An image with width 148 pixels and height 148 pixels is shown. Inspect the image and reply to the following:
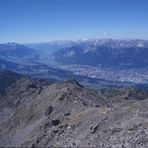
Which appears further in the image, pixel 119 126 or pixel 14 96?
pixel 14 96

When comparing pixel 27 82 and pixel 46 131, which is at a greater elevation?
pixel 46 131

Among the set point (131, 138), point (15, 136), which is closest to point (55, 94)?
point (15, 136)

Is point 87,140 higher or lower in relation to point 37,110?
higher

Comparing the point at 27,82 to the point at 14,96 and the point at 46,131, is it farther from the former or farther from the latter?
the point at 46,131

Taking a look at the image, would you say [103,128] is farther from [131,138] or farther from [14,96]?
[14,96]

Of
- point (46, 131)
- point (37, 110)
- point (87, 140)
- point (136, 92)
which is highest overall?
point (87, 140)

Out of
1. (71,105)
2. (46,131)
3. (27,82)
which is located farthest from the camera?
(27,82)

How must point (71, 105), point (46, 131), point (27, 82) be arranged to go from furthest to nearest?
point (27, 82) → point (71, 105) → point (46, 131)

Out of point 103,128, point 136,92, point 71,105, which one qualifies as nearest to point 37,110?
point 71,105

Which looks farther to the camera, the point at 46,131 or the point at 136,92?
Result: the point at 136,92
